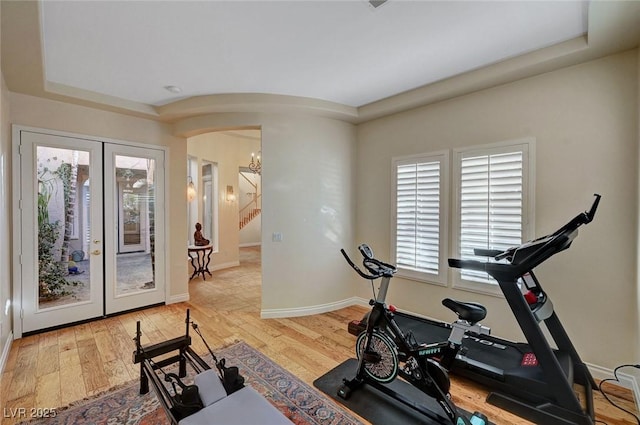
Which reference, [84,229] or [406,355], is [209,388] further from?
[84,229]

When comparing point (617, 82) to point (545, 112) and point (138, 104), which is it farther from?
point (138, 104)

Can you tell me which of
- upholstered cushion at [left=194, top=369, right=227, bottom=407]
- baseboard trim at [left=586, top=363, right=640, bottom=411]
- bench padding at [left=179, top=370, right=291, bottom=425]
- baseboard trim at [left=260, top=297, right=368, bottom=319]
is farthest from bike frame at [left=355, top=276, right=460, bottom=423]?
baseboard trim at [left=260, top=297, right=368, bottom=319]

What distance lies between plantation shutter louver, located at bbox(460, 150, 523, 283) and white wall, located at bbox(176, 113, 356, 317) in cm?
174

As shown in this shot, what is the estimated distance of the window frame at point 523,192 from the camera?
2914 mm

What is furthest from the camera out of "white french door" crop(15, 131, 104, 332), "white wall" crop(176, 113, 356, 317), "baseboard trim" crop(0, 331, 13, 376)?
"white wall" crop(176, 113, 356, 317)

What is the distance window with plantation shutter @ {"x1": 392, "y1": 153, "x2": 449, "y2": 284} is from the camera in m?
3.59

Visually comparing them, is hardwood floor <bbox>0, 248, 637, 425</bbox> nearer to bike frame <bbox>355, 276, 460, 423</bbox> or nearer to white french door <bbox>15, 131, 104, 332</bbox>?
white french door <bbox>15, 131, 104, 332</bbox>

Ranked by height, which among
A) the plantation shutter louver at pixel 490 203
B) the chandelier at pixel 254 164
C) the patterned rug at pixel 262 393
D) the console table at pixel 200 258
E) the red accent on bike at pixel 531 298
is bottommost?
the patterned rug at pixel 262 393

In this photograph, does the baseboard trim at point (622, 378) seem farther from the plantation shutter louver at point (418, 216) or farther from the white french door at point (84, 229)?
the white french door at point (84, 229)

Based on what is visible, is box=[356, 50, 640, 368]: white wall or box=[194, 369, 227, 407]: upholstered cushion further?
box=[356, 50, 640, 368]: white wall

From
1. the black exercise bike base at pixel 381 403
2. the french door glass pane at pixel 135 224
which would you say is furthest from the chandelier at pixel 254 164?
the black exercise bike base at pixel 381 403

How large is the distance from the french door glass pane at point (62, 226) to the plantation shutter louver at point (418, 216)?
416 cm

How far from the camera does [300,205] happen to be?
4137mm

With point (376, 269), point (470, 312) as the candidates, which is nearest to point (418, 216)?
point (376, 269)
